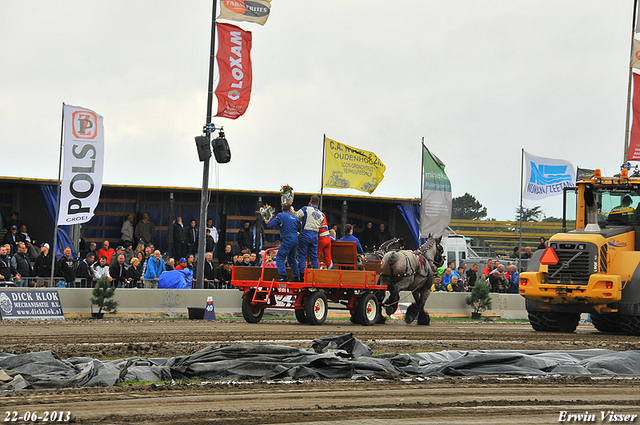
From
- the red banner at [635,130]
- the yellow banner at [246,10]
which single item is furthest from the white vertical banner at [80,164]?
the red banner at [635,130]

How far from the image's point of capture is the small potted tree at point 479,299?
21.4 m

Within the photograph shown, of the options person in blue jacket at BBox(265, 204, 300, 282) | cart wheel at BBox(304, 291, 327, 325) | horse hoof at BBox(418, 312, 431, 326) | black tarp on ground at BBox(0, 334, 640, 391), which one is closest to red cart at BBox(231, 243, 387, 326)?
cart wheel at BBox(304, 291, 327, 325)

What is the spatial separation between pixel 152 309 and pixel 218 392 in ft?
35.7

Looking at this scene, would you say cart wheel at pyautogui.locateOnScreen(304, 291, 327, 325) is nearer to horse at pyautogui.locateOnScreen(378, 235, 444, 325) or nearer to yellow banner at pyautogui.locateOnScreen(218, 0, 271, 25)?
horse at pyautogui.locateOnScreen(378, 235, 444, 325)

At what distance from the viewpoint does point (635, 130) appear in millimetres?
26703

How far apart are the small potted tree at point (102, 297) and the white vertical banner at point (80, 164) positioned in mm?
2736

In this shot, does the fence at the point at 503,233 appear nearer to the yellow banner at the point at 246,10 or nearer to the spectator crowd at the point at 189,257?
the spectator crowd at the point at 189,257

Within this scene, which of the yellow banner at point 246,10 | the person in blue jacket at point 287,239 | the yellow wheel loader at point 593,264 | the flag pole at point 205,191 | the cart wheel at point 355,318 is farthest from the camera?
the yellow banner at point 246,10

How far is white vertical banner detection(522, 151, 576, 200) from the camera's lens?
92.8 ft

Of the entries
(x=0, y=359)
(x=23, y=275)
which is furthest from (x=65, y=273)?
(x=0, y=359)

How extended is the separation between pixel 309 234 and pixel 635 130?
16.5 metres

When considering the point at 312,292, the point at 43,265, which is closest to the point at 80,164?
the point at 43,265

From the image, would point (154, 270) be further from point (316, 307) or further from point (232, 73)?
point (316, 307)

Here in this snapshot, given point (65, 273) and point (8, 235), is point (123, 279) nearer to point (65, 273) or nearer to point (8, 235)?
point (65, 273)
